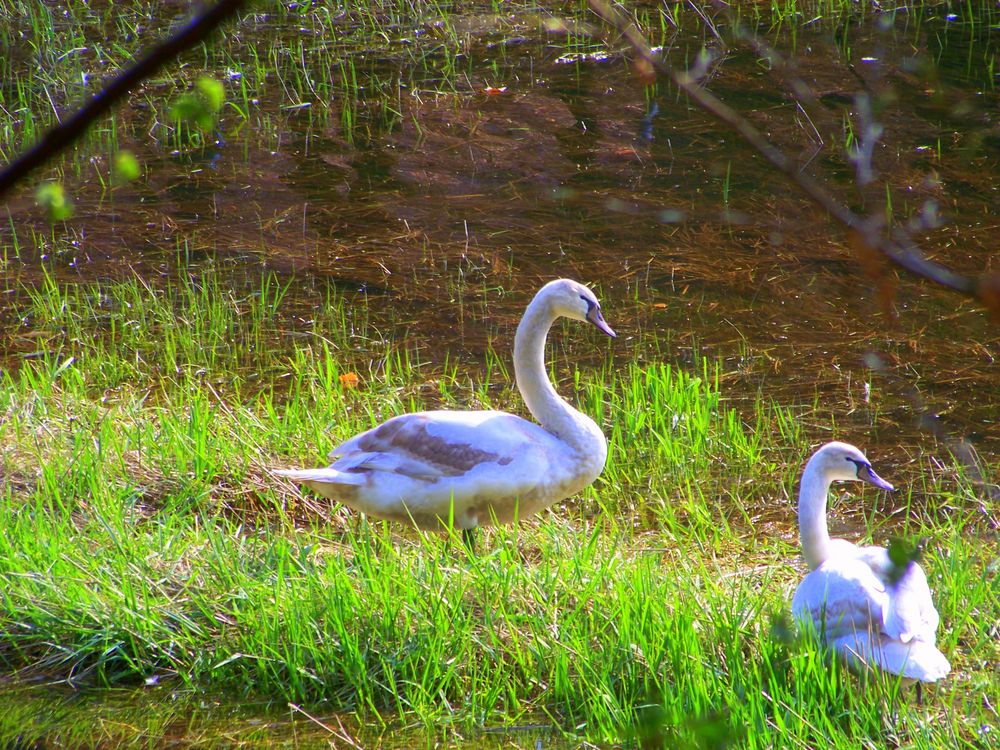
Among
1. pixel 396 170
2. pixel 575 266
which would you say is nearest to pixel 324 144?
pixel 396 170

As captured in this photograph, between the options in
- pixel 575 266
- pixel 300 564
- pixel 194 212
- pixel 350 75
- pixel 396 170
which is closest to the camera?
pixel 300 564

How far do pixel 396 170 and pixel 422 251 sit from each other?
56.1 inches

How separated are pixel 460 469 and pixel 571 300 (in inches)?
32.4

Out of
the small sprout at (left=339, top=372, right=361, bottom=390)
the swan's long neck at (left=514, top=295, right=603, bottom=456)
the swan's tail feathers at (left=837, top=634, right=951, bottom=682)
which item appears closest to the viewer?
the swan's tail feathers at (left=837, top=634, right=951, bottom=682)

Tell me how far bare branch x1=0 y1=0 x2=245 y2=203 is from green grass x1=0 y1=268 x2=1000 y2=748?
166 centimetres

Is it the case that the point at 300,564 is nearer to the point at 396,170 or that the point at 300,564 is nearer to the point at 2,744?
the point at 2,744

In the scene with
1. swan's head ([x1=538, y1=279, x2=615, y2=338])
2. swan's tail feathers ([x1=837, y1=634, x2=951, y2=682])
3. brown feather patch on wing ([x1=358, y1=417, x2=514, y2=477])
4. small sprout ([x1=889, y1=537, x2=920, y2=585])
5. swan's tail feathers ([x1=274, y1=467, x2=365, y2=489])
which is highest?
small sprout ([x1=889, y1=537, x2=920, y2=585])

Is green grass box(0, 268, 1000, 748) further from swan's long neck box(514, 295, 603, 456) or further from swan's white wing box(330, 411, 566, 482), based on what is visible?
swan's long neck box(514, 295, 603, 456)

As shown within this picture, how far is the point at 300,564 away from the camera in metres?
3.76

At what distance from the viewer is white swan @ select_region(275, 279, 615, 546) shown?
160 inches

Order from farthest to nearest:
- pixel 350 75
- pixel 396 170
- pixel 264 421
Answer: pixel 350 75, pixel 396 170, pixel 264 421

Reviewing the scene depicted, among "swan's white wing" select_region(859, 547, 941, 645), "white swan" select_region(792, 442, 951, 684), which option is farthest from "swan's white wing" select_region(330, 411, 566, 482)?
"swan's white wing" select_region(859, 547, 941, 645)

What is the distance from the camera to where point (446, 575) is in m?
3.75

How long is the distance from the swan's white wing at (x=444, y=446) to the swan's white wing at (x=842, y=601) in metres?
1.11
